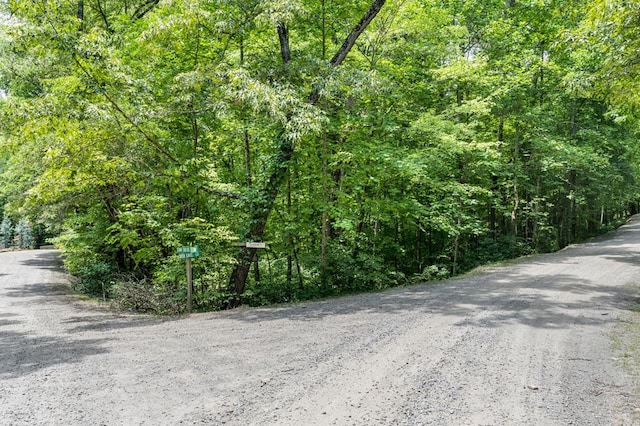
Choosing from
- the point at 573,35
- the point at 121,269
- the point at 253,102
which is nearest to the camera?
the point at 573,35

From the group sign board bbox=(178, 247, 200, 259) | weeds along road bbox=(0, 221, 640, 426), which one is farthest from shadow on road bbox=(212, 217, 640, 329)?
sign board bbox=(178, 247, 200, 259)

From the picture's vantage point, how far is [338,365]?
441 centimetres

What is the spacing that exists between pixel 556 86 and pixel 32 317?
765 inches

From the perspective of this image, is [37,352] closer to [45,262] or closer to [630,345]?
[630,345]

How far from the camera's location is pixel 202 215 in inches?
421

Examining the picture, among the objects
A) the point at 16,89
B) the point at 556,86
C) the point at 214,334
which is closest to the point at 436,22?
the point at 556,86

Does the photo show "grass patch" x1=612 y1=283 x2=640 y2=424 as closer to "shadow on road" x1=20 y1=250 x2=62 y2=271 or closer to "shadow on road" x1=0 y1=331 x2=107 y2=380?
"shadow on road" x1=0 y1=331 x2=107 y2=380

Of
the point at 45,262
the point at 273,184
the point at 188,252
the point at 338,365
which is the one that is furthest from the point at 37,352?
the point at 45,262

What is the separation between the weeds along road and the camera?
3.36 metres

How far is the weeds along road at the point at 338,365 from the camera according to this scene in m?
3.36

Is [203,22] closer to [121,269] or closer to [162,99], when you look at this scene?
[162,99]

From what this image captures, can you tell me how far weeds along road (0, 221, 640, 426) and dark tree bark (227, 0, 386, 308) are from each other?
1.65 meters

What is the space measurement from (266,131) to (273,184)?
1.90 metres

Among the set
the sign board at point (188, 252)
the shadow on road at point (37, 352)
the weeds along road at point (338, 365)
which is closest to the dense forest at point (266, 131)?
the sign board at point (188, 252)
